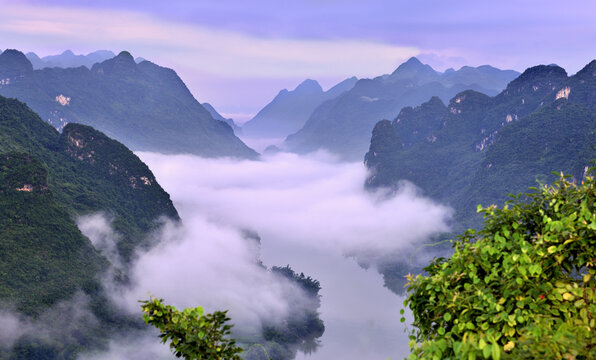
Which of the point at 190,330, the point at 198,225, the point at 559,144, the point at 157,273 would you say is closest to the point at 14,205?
the point at 157,273

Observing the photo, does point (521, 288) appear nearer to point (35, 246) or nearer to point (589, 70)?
point (35, 246)

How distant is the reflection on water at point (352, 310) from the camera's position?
90.9 m

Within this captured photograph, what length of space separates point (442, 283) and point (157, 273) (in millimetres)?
101089

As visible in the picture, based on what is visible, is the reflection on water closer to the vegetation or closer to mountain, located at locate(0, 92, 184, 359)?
the vegetation

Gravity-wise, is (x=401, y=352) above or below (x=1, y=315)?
above

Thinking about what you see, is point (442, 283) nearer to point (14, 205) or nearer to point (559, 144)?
point (14, 205)

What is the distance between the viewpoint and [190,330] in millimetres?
6238

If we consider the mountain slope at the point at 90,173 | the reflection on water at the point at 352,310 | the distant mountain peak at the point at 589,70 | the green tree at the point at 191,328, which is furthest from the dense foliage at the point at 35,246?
the distant mountain peak at the point at 589,70

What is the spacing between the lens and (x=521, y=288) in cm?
605

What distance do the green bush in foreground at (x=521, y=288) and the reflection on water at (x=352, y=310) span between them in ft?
258

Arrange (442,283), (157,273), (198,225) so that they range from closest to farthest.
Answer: (442,283)
(157,273)
(198,225)

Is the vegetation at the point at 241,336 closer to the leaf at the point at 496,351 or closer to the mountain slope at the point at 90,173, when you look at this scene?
the leaf at the point at 496,351

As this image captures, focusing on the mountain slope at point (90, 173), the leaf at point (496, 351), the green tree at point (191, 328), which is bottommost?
the leaf at point (496, 351)

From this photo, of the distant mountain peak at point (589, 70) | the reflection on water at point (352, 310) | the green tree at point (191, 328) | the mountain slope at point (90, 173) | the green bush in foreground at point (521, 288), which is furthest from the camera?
the distant mountain peak at point (589, 70)
